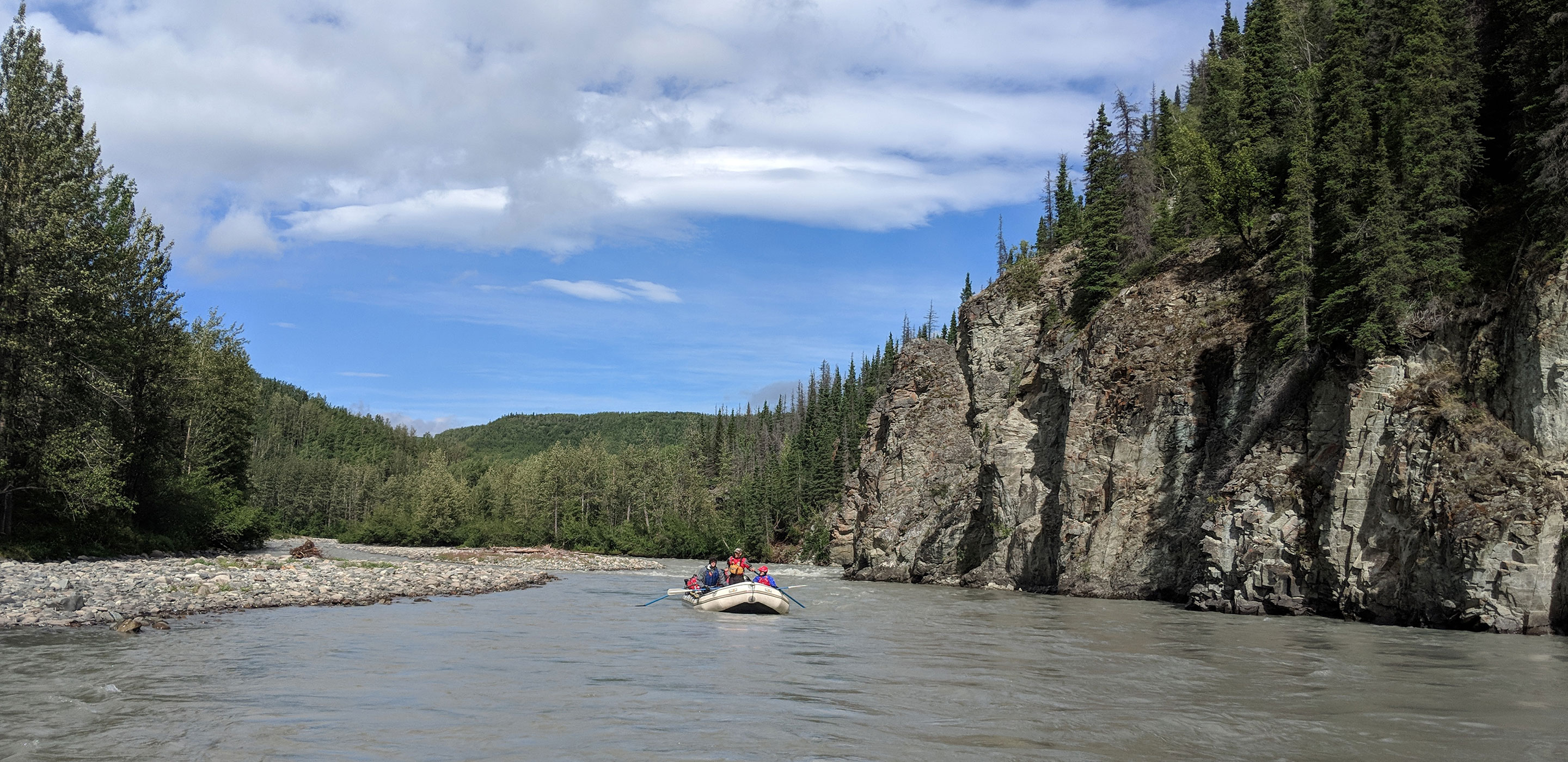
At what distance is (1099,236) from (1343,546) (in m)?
26.3

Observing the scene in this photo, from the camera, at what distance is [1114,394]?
42.6 metres

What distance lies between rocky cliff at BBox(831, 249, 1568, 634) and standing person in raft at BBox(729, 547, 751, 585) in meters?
15.9

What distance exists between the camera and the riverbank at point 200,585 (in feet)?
65.0

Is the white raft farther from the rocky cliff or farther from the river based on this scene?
the rocky cliff

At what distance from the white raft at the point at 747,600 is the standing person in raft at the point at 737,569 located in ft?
7.10

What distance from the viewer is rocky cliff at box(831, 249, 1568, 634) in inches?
889

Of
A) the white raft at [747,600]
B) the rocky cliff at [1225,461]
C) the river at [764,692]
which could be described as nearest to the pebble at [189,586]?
the river at [764,692]

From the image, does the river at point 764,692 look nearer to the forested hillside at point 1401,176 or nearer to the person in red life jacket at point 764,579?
the person in red life jacket at point 764,579

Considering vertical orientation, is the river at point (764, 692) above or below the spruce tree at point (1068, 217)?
below

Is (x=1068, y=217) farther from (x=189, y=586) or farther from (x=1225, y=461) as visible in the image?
(x=189, y=586)

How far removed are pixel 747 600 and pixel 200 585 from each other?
16.2 metres

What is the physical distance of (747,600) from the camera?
29.7m

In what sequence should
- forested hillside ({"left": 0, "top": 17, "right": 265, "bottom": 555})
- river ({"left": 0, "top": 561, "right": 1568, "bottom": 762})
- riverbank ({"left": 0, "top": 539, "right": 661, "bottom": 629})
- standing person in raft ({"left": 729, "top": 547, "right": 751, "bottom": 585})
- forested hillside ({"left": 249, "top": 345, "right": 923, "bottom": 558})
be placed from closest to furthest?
river ({"left": 0, "top": 561, "right": 1568, "bottom": 762}) < riverbank ({"left": 0, "top": 539, "right": 661, "bottom": 629}) < forested hillside ({"left": 0, "top": 17, "right": 265, "bottom": 555}) < standing person in raft ({"left": 729, "top": 547, "right": 751, "bottom": 585}) < forested hillside ({"left": 249, "top": 345, "right": 923, "bottom": 558})

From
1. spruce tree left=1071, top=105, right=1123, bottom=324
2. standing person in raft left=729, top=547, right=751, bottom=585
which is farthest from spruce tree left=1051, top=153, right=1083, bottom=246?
standing person in raft left=729, top=547, right=751, bottom=585
